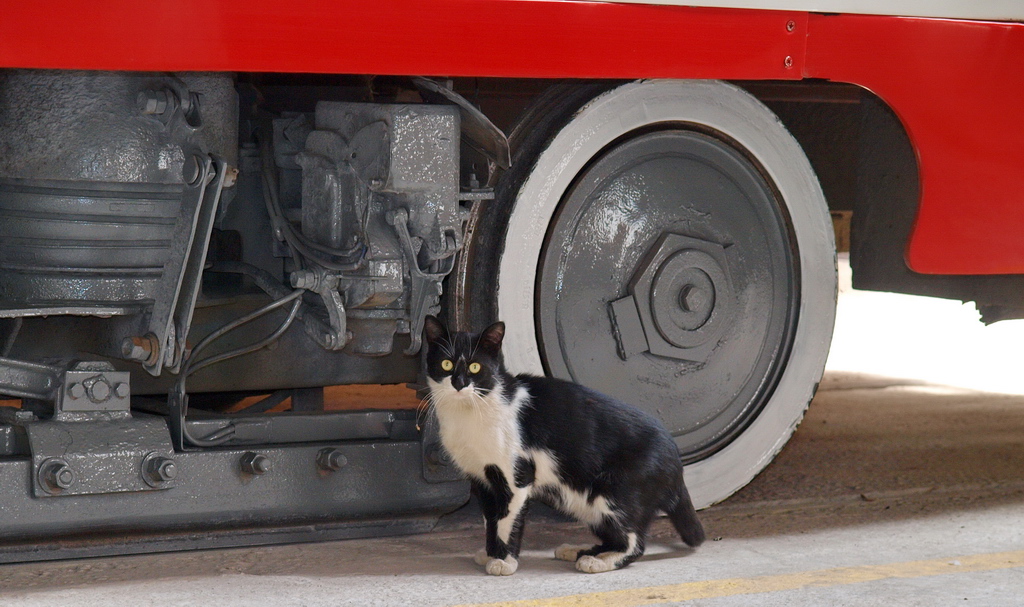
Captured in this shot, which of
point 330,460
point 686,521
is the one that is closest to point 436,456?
point 330,460

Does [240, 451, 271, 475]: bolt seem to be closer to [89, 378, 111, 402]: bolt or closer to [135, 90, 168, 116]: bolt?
[89, 378, 111, 402]: bolt

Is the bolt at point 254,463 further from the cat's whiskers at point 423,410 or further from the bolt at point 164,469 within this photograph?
the cat's whiskers at point 423,410

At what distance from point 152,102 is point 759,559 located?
5.92ft

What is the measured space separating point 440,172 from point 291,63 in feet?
1.59

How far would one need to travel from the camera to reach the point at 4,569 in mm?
2617

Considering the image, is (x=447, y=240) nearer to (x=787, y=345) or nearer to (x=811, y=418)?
(x=787, y=345)

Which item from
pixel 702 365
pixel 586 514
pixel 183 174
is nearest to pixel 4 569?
pixel 183 174

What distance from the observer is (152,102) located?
262 cm

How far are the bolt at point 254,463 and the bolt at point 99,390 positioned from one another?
35 cm

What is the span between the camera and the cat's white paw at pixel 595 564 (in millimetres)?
2727

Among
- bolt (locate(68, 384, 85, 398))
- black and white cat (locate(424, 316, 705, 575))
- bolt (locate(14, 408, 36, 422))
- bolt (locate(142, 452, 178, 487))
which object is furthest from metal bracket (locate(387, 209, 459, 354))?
bolt (locate(14, 408, 36, 422))

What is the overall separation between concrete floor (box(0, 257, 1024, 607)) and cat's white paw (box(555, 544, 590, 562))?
0.03 m

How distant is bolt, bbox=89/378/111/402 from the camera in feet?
8.84

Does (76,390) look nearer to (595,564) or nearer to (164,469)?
(164,469)
